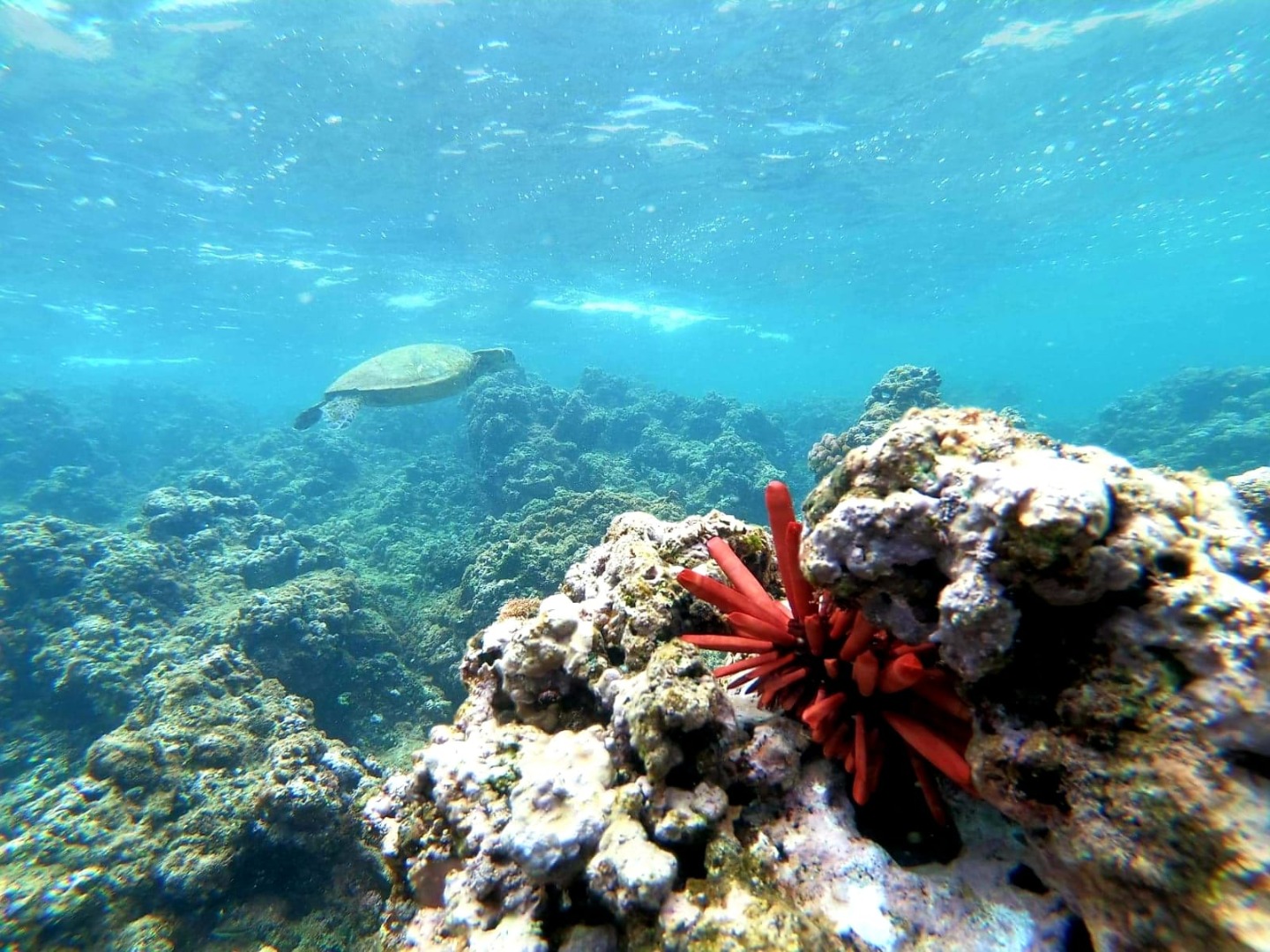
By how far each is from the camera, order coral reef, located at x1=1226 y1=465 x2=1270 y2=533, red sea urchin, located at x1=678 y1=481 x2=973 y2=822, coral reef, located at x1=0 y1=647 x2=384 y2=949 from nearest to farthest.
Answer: red sea urchin, located at x1=678 y1=481 x2=973 y2=822
coral reef, located at x1=1226 y1=465 x2=1270 y2=533
coral reef, located at x1=0 y1=647 x2=384 y2=949

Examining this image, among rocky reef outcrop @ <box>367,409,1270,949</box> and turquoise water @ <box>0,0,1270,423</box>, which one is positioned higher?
turquoise water @ <box>0,0,1270,423</box>

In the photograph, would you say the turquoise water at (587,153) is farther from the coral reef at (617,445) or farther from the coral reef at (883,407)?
the coral reef at (883,407)

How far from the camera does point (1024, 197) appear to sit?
27281 millimetres

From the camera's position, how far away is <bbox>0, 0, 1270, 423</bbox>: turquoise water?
48.8 feet

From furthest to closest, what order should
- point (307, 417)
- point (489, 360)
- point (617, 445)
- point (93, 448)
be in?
point (93, 448) < point (617, 445) < point (489, 360) < point (307, 417)

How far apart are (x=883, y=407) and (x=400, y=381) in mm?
12818

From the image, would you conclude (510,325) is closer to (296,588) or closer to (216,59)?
(216,59)

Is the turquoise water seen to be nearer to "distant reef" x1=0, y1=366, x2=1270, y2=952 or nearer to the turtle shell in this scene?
the turtle shell

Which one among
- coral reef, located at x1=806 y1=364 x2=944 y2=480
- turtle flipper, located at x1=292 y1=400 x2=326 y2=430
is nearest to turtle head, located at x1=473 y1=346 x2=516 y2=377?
turtle flipper, located at x1=292 y1=400 x2=326 y2=430

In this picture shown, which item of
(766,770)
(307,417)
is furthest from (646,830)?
(307,417)

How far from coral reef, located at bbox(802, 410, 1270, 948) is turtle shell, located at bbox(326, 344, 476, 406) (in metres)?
15.0

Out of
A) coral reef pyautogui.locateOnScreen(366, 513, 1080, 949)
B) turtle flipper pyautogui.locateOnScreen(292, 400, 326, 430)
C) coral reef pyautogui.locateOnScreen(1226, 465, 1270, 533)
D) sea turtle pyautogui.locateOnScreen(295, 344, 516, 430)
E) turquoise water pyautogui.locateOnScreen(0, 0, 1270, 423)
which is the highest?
turquoise water pyautogui.locateOnScreen(0, 0, 1270, 423)

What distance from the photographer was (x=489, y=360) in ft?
57.8

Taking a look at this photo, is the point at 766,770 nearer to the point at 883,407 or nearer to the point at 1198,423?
the point at 883,407
